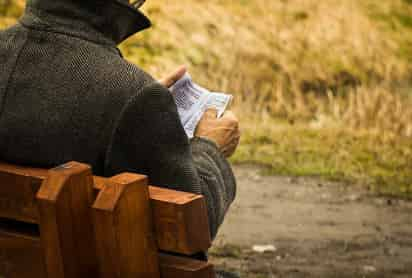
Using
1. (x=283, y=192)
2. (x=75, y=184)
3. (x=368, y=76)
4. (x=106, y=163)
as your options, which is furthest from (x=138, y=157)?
(x=368, y=76)

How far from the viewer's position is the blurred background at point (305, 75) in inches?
305

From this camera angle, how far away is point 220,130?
316cm

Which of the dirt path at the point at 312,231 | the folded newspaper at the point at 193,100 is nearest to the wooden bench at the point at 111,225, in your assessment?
the folded newspaper at the point at 193,100

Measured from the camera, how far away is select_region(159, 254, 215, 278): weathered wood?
240 centimetres

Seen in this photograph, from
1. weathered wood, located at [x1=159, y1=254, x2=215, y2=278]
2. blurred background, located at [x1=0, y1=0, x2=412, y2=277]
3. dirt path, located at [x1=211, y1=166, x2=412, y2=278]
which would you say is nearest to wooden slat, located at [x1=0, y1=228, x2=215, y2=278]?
weathered wood, located at [x1=159, y1=254, x2=215, y2=278]

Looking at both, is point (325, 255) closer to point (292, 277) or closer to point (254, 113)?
point (292, 277)

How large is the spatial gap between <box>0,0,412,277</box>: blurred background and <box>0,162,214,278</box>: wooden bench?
4515 millimetres

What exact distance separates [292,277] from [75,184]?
3188mm

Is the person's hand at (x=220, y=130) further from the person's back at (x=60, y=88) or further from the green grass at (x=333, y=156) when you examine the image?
the green grass at (x=333, y=156)

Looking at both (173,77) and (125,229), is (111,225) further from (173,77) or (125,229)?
(173,77)

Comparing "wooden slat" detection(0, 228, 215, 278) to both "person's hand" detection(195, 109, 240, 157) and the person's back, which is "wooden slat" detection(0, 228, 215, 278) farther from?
"person's hand" detection(195, 109, 240, 157)

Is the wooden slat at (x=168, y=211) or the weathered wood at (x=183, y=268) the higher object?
the wooden slat at (x=168, y=211)

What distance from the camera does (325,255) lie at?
227 inches

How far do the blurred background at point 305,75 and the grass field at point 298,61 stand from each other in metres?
0.01
